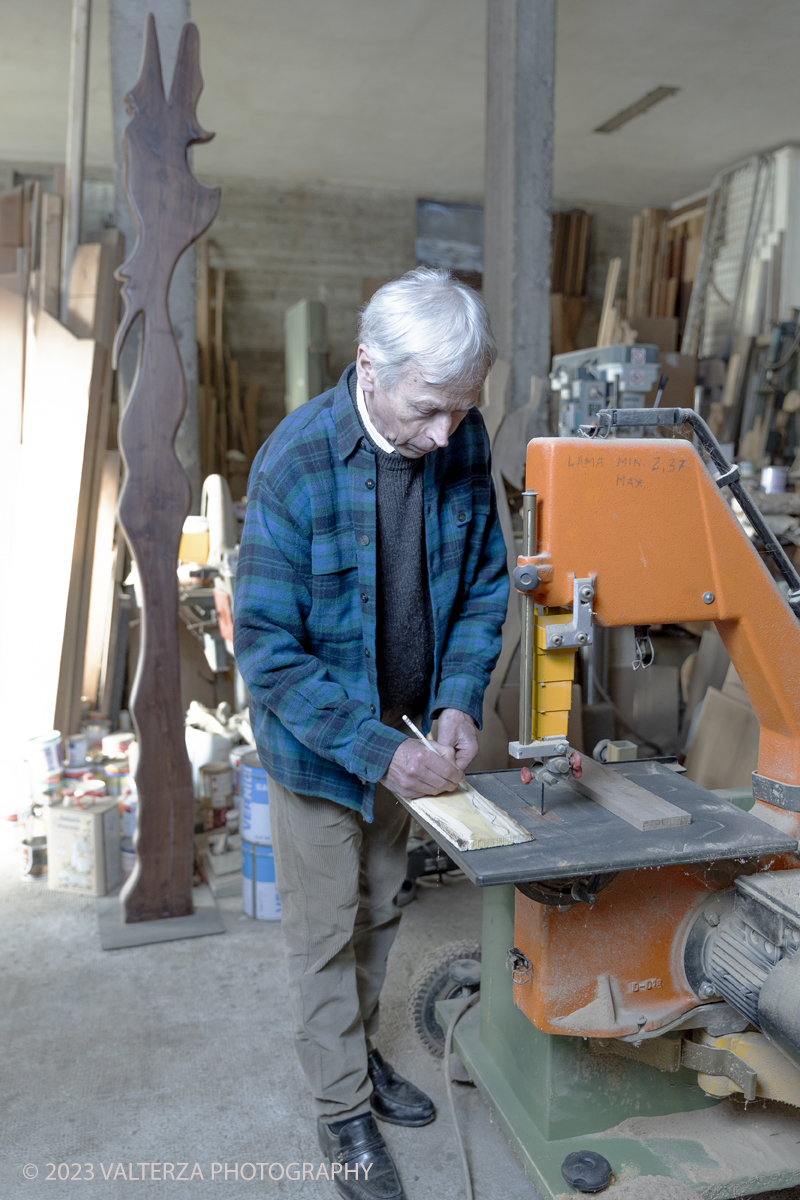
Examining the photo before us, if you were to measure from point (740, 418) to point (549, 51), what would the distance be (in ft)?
10.8

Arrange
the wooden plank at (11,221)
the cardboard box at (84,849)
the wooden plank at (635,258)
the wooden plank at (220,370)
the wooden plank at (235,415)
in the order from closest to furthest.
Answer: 1. the cardboard box at (84,849)
2. the wooden plank at (11,221)
3. the wooden plank at (220,370)
4. the wooden plank at (235,415)
5. the wooden plank at (635,258)

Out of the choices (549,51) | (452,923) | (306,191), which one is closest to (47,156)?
(306,191)

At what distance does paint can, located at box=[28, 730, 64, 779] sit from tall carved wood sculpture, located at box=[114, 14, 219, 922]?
625mm

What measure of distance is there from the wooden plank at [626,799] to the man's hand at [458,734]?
199 mm

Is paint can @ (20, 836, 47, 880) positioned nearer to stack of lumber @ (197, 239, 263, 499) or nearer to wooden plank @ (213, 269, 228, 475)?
stack of lumber @ (197, 239, 263, 499)

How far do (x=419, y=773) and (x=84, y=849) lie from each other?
1.73 m

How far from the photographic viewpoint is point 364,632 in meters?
1.58

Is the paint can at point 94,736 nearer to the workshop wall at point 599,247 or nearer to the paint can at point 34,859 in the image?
the paint can at point 34,859

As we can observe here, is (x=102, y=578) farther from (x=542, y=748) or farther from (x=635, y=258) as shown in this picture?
(x=635, y=258)

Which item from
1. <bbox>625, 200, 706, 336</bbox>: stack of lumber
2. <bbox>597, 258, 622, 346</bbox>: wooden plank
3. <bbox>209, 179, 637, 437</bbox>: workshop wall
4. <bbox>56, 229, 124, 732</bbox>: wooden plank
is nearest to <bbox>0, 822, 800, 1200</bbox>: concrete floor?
<bbox>56, 229, 124, 732</bbox>: wooden plank

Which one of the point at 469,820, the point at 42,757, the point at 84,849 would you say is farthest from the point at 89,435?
the point at 469,820

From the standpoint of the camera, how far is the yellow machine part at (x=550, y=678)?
4.23 ft

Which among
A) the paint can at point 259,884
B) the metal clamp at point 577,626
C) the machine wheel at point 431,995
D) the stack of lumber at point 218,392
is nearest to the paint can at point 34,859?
the paint can at point 259,884

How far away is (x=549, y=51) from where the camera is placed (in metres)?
3.54
